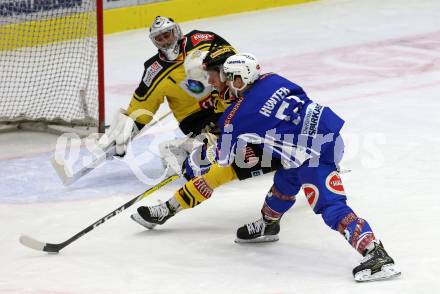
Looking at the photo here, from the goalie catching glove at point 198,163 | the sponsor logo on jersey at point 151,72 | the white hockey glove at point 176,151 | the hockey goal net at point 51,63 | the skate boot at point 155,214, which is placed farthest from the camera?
the hockey goal net at point 51,63

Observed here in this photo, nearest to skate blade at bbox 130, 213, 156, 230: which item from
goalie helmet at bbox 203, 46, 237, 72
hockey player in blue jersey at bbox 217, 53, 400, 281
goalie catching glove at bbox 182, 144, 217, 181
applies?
goalie catching glove at bbox 182, 144, 217, 181

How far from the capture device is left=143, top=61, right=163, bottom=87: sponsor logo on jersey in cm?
565

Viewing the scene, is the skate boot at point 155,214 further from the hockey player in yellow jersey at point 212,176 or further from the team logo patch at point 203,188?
the team logo patch at point 203,188

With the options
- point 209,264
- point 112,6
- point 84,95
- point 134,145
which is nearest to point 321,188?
point 209,264

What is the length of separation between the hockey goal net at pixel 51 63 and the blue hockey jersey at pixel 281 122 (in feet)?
7.64

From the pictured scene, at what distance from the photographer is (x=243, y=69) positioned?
4.37 meters

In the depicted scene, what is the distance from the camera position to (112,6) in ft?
29.9

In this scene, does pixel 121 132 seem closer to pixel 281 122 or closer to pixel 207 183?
pixel 207 183

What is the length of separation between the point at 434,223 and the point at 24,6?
390cm

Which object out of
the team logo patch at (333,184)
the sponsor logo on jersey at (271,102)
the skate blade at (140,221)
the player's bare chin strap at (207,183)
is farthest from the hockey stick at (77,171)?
the team logo patch at (333,184)

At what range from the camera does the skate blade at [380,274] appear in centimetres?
413

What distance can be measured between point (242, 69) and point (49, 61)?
3570 millimetres

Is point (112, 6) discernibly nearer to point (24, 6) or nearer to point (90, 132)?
point (24, 6)

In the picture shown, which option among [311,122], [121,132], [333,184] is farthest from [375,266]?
[121,132]
